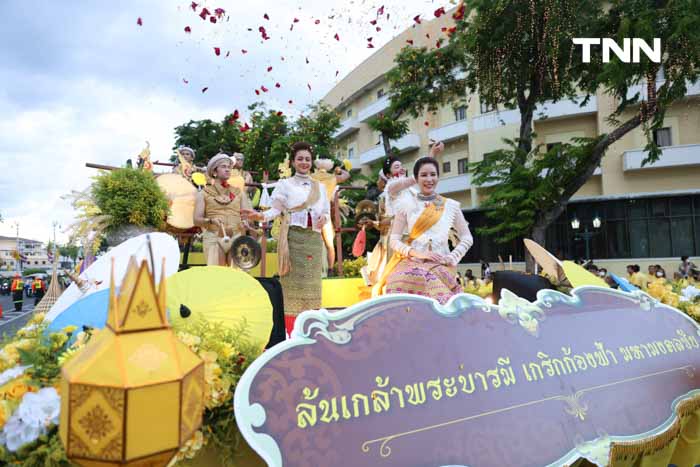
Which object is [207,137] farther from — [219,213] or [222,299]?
[222,299]

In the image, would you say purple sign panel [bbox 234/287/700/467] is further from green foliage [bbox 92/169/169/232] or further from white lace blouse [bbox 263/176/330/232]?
white lace blouse [bbox 263/176/330/232]

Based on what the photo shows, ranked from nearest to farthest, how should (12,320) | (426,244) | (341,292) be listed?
(426,244) < (341,292) < (12,320)

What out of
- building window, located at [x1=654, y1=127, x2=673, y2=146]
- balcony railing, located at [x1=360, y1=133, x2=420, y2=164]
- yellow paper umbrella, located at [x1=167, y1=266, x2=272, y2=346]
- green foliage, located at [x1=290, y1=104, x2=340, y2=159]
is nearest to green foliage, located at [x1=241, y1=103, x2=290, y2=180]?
green foliage, located at [x1=290, y1=104, x2=340, y2=159]

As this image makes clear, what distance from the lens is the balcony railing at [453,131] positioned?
24.3 meters

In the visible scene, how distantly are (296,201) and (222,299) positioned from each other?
2604 millimetres

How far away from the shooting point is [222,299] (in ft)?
6.56

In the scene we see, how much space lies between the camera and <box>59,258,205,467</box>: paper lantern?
0.96m

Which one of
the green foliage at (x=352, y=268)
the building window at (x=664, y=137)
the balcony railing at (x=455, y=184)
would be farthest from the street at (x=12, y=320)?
the building window at (x=664, y=137)

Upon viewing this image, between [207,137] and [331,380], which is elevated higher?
[207,137]

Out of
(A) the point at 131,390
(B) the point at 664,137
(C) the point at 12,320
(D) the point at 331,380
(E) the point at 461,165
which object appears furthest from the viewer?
(E) the point at 461,165

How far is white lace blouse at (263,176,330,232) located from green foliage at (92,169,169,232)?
1067mm

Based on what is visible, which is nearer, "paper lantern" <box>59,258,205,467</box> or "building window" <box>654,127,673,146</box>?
"paper lantern" <box>59,258,205,467</box>

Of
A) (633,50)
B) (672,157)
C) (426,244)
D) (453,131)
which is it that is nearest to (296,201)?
(426,244)

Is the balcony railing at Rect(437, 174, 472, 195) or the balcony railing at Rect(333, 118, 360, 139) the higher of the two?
the balcony railing at Rect(333, 118, 360, 139)
